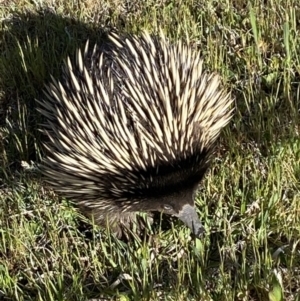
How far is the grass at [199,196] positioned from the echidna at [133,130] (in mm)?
134

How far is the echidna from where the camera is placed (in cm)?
238

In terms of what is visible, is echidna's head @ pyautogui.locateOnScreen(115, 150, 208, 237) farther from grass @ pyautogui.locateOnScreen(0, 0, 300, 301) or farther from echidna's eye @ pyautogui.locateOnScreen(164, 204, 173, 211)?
grass @ pyautogui.locateOnScreen(0, 0, 300, 301)

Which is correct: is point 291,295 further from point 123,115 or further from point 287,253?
point 123,115

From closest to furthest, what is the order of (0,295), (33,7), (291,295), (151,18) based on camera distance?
1. (291,295)
2. (0,295)
3. (151,18)
4. (33,7)

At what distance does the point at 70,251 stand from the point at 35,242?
0.18m

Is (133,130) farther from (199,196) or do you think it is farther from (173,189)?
(199,196)

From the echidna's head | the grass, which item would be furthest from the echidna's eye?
the grass

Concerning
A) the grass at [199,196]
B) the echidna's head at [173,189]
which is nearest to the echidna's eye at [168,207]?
the echidna's head at [173,189]

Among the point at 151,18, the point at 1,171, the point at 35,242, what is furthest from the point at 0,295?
the point at 151,18

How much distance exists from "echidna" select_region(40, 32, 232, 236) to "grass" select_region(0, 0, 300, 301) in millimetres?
134

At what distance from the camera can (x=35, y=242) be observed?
273cm

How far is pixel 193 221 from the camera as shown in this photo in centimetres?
250

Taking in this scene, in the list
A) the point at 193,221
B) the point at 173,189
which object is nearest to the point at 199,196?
the point at 193,221

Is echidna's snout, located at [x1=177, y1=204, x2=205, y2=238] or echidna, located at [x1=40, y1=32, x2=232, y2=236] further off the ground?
echidna, located at [x1=40, y1=32, x2=232, y2=236]
